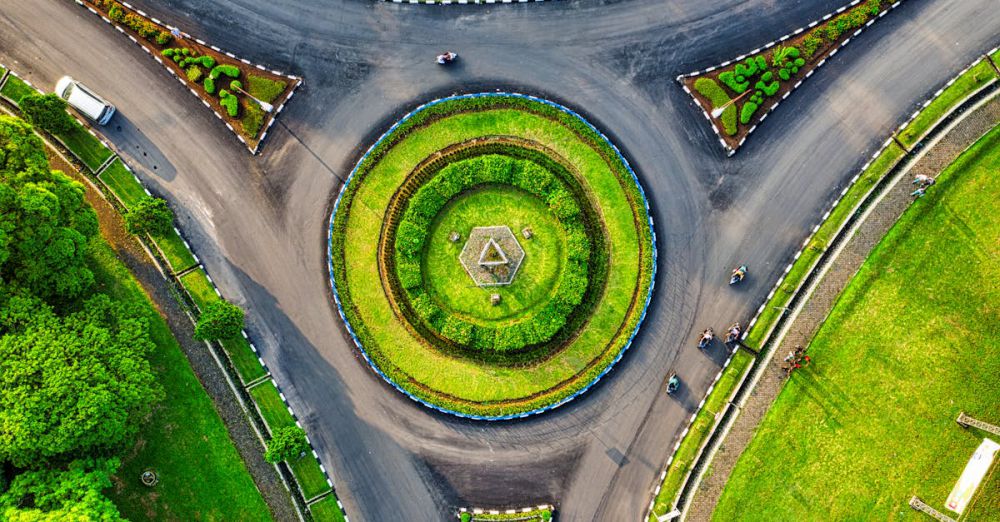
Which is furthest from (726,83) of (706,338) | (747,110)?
(706,338)

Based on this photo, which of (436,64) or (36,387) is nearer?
(36,387)

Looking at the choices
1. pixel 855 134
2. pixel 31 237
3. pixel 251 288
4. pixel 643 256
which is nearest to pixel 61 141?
pixel 31 237

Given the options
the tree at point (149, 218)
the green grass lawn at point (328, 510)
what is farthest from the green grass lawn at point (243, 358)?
the green grass lawn at point (328, 510)

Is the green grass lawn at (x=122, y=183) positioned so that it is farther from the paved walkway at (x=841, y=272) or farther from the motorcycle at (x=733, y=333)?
the paved walkway at (x=841, y=272)

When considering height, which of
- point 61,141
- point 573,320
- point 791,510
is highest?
point 61,141

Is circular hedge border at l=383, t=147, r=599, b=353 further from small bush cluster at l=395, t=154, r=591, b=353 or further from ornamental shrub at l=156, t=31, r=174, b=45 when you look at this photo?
ornamental shrub at l=156, t=31, r=174, b=45

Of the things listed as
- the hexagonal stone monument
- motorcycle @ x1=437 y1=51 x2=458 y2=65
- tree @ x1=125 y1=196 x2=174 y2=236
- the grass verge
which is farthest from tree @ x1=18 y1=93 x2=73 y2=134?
the grass verge

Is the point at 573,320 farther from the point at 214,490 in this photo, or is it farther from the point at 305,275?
the point at 214,490
